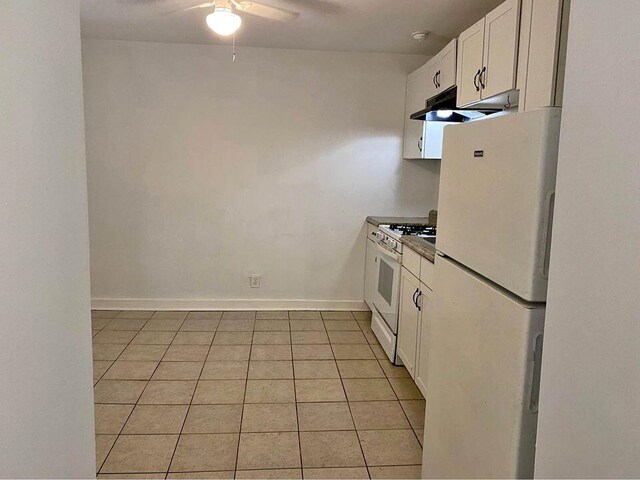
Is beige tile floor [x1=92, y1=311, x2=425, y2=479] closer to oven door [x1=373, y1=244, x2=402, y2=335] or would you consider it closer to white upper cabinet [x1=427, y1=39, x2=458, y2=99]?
oven door [x1=373, y1=244, x2=402, y2=335]

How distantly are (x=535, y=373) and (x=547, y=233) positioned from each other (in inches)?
14.2

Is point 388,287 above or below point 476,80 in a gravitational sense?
below

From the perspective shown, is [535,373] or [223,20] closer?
[535,373]

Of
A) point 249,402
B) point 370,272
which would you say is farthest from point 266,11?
point 249,402

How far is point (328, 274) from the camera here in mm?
4547

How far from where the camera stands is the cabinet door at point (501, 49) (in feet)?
7.25

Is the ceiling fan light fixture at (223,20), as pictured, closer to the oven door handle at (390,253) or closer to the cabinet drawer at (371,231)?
the oven door handle at (390,253)

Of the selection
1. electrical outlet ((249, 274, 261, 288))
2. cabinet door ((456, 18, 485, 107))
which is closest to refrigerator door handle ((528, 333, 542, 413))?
cabinet door ((456, 18, 485, 107))

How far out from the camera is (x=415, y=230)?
3.56 m

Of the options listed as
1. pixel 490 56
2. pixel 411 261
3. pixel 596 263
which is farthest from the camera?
pixel 411 261

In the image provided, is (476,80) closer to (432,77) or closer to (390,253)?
(432,77)

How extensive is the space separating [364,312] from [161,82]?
276cm

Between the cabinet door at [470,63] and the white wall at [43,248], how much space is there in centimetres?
216

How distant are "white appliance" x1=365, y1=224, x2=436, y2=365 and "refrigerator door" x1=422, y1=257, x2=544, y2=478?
4.55 ft
